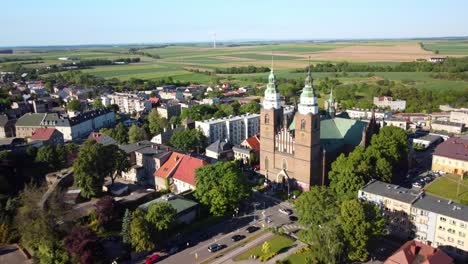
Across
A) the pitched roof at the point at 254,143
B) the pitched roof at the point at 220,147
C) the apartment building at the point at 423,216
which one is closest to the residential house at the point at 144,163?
the pitched roof at the point at 220,147

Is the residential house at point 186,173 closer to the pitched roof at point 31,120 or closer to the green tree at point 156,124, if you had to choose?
the green tree at point 156,124

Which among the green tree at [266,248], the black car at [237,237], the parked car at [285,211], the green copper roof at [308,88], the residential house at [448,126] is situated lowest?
the black car at [237,237]

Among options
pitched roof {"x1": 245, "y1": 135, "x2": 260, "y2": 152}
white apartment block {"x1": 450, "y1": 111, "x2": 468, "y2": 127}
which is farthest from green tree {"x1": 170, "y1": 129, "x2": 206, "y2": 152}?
white apartment block {"x1": 450, "y1": 111, "x2": 468, "y2": 127}

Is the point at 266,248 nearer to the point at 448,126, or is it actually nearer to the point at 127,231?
the point at 127,231

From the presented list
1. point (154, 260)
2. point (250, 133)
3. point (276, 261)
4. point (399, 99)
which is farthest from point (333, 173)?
point (399, 99)

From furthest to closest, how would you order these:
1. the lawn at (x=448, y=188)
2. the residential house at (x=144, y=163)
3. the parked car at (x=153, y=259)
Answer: the residential house at (x=144, y=163) < the lawn at (x=448, y=188) < the parked car at (x=153, y=259)

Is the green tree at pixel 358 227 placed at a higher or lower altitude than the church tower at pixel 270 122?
lower

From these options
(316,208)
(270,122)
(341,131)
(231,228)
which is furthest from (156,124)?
(316,208)
